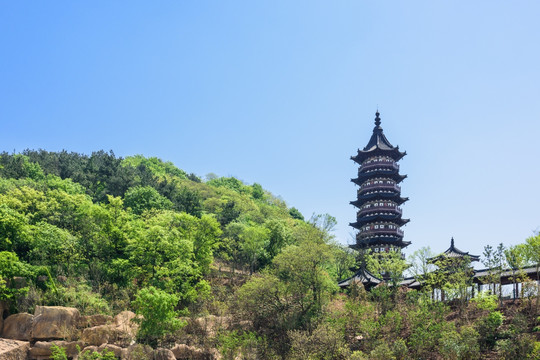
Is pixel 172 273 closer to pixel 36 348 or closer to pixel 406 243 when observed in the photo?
pixel 36 348

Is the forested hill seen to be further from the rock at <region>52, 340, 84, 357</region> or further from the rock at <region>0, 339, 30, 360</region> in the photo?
the rock at <region>52, 340, 84, 357</region>

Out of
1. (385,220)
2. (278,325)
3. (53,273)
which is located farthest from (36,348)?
(385,220)

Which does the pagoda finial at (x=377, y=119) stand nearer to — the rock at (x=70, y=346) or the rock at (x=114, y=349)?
the rock at (x=114, y=349)

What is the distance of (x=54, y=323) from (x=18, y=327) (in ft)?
7.12

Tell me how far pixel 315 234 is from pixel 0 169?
31.0 metres

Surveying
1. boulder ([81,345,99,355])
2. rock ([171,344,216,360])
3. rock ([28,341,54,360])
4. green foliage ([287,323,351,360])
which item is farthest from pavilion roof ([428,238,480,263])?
rock ([28,341,54,360])

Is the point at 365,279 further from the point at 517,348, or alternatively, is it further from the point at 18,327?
the point at 18,327

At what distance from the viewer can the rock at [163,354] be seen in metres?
21.8

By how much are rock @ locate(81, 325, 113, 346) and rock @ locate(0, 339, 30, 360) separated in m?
2.80

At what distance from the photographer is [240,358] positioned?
75.3 ft

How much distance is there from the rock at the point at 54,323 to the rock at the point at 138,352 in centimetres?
325

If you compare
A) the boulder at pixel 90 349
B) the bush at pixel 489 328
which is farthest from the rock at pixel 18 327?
the bush at pixel 489 328

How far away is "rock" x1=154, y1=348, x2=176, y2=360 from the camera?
21.8m

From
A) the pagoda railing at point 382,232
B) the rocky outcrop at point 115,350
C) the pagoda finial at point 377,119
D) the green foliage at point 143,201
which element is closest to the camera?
the rocky outcrop at point 115,350
